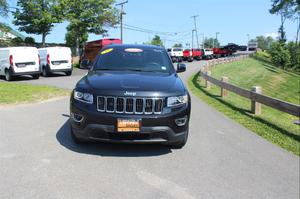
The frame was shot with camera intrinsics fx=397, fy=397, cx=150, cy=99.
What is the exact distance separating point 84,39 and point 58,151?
4486 centimetres

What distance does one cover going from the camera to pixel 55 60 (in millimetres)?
25344

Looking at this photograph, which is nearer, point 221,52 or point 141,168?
point 141,168

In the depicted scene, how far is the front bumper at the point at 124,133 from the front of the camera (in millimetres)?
5793

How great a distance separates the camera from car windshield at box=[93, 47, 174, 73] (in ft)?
24.1

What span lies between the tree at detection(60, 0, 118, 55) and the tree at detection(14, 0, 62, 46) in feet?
3.92

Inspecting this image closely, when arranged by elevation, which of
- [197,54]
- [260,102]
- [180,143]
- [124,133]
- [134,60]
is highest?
[197,54]

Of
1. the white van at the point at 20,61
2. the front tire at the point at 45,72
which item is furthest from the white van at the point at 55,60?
the white van at the point at 20,61

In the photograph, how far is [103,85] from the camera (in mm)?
6051

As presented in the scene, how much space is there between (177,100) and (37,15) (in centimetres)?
3944

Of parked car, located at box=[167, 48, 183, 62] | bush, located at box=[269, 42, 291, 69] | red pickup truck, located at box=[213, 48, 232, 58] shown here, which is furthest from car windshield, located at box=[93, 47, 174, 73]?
red pickup truck, located at box=[213, 48, 232, 58]

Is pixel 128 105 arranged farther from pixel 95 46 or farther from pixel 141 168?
pixel 95 46

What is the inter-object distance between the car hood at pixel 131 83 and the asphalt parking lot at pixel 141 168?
3.38ft

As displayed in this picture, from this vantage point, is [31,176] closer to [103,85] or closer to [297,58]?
[103,85]

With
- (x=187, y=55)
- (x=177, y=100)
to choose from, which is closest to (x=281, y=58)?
(x=187, y=55)
